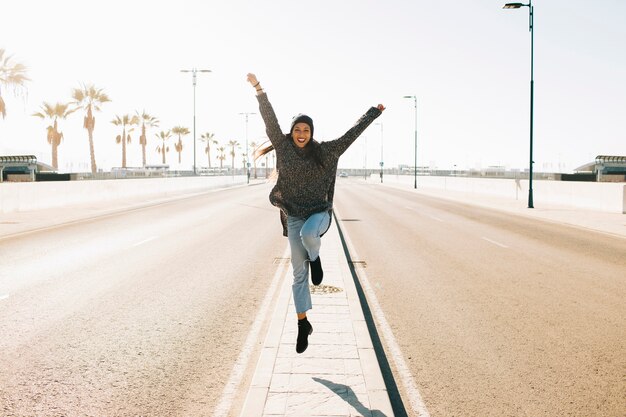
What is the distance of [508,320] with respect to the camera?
6.57 m

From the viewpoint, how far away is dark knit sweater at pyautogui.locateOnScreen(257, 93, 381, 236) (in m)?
4.73

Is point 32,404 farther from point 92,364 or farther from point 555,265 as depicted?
point 555,265

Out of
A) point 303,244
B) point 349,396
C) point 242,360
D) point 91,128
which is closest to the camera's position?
point 349,396

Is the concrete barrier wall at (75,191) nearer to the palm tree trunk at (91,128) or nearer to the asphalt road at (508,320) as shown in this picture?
the asphalt road at (508,320)

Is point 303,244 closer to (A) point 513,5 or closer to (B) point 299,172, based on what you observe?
(B) point 299,172

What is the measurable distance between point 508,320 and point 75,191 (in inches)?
911

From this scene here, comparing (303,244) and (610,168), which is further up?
(610,168)

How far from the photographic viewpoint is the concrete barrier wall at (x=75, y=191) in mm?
20953

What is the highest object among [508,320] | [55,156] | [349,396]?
[55,156]

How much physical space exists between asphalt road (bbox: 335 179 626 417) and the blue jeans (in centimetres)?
117

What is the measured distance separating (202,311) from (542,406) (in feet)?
13.7

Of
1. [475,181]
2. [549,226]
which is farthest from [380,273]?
[475,181]

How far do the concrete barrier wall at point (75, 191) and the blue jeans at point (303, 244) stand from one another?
18819mm

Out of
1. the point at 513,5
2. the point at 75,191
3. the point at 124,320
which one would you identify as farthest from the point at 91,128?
the point at 124,320
